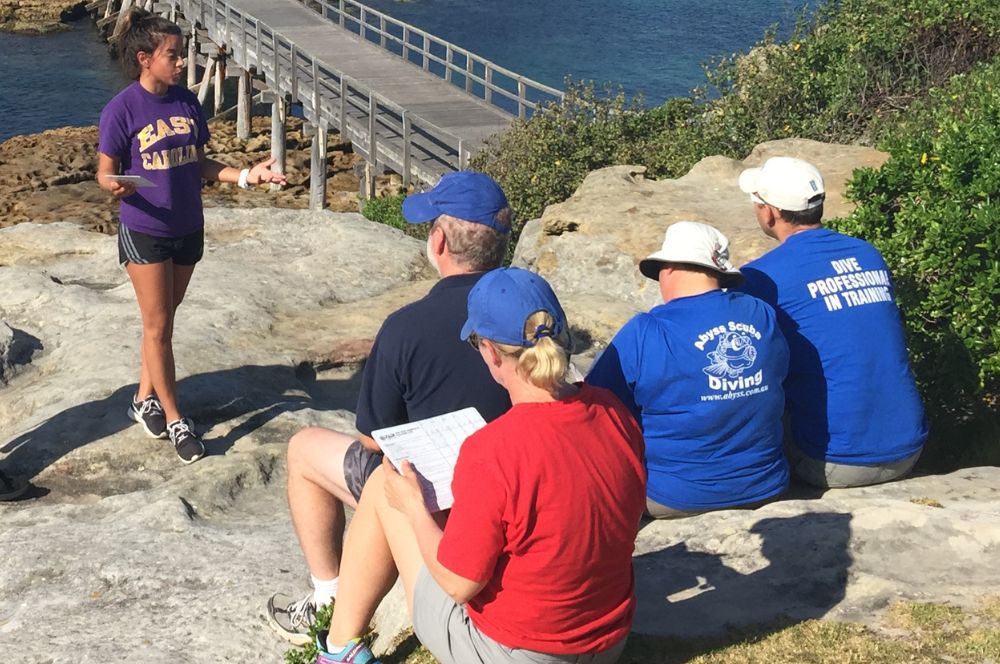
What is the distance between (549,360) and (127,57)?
3452 millimetres

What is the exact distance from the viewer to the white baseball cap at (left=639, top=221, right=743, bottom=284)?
399 centimetres

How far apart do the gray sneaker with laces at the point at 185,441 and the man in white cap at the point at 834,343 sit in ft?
9.34

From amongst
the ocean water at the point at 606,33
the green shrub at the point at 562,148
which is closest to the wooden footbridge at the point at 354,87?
the green shrub at the point at 562,148

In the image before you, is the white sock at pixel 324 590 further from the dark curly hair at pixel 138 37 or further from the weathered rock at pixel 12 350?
the weathered rock at pixel 12 350

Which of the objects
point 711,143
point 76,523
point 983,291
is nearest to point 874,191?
point 983,291

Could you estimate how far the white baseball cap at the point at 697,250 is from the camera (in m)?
3.99

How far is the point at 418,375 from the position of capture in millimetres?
3578

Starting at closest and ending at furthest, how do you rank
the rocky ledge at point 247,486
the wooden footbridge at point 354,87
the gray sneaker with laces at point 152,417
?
the rocky ledge at point 247,486 → the gray sneaker with laces at point 152,417 → the wooden footbridge at point 354,87

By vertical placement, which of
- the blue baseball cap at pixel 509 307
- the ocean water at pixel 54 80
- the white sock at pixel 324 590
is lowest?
Answer: the ocean water at pixel 54 80

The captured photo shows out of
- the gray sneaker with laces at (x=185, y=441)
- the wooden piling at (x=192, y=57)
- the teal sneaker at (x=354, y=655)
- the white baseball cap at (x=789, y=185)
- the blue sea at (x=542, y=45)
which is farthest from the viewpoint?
the wooden piling at (x=192, y=57)

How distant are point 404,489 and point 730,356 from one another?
1.31m

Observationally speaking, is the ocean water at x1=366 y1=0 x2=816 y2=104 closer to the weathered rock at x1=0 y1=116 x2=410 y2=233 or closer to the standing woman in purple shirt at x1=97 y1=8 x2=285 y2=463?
the weathered rock at x1=0 y1=116 x2=410 y2=233

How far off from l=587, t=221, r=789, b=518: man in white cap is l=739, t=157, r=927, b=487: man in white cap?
0.31m

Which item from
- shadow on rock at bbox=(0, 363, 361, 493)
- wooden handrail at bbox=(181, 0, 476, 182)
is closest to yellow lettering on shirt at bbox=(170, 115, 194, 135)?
shadow on rock at bbox=(0, 363, 361, 493)
